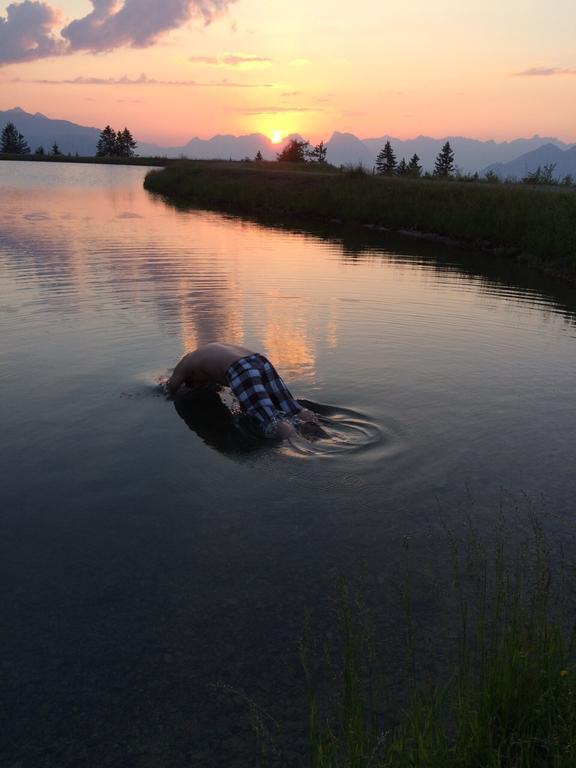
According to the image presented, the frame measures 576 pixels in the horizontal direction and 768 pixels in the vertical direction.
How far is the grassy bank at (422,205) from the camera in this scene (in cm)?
2475

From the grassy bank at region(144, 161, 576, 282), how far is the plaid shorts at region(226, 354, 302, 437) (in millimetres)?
17121

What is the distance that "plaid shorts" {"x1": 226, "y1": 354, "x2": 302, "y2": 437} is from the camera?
7996mm

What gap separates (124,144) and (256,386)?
158m

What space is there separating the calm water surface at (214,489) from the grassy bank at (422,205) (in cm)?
948

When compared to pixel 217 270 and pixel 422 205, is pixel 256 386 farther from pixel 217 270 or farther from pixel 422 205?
pixel 422 205

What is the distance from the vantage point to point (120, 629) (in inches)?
192

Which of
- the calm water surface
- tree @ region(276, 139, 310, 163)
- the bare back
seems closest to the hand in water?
the calm water surface

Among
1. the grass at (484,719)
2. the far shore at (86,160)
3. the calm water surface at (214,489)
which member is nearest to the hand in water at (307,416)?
the calm water surface at (214,489)

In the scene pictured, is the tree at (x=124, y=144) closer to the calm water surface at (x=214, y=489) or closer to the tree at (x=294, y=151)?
the tree at (x=294, y=151)

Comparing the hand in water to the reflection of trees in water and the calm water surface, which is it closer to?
the calm water surface

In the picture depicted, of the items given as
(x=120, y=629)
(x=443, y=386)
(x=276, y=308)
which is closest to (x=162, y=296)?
(x=276, y=308)

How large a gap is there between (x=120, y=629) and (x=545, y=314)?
1463 cm

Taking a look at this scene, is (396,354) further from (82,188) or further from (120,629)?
(82,188)

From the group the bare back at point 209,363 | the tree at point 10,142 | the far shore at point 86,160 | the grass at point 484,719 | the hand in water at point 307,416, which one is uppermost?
the tree at point 10,142
